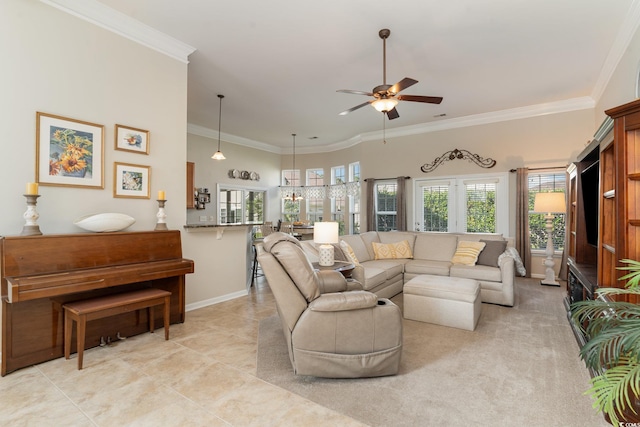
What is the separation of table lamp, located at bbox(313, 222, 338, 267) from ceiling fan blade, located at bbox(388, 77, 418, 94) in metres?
1.55

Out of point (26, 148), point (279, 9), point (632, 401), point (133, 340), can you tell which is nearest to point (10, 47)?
point (26, 148)

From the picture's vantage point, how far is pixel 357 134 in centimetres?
783

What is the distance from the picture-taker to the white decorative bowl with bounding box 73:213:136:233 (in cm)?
284

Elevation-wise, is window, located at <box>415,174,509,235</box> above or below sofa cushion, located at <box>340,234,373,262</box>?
above

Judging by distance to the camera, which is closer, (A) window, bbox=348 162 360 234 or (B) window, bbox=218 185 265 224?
(B) window, bbox=218 185 265 224

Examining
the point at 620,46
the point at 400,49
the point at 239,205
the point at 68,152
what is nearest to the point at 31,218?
the point at 68,152

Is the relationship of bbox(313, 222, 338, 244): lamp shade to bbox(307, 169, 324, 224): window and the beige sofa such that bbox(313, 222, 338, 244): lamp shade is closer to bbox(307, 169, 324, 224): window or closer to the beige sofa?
the beige sofa

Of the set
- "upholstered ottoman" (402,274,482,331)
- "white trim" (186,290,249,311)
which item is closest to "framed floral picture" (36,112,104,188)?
"white trim" (186,290,249,311)

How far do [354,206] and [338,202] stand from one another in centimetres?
63

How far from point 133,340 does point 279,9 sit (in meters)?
3.55

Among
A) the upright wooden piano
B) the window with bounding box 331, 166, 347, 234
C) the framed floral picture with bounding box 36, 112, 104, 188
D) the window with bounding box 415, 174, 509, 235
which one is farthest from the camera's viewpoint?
the window with bounding box 331, 166, 347, 234

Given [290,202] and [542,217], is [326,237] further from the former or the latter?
[290,202]

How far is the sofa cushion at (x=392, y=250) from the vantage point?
5.41 metres

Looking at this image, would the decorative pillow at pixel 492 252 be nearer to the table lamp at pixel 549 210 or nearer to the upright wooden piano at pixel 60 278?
the table lamp at pixel 549 210
